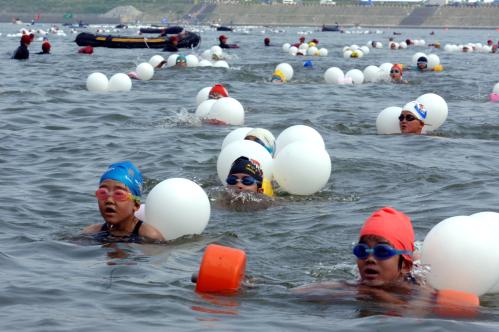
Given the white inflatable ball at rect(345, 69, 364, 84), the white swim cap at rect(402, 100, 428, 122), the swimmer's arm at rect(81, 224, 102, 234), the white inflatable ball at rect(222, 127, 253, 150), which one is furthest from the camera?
the white inflatable ball at rect(345, 69, 364, 84)

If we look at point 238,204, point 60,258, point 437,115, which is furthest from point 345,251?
point 437,115

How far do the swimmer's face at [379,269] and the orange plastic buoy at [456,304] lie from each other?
37 centimetres

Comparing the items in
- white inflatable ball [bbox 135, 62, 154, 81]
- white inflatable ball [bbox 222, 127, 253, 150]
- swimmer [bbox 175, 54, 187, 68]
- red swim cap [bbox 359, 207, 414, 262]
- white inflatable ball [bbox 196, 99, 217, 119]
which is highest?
swimmer [bbox 175, 54, 187, 68]

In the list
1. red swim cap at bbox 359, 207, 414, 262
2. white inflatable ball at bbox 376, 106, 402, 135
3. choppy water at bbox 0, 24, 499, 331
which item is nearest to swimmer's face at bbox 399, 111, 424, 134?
white inflatable ball at bbox 376, 106, 402, 135

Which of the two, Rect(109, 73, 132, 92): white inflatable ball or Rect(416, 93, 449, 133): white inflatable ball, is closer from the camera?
Rect(416, 93, 449, 133): white inflatable ball

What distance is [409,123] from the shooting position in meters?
17.2

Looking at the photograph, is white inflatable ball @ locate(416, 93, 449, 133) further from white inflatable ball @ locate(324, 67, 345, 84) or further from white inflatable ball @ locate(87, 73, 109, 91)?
white inflatable ball @ locate(324, 67, 345, 84)

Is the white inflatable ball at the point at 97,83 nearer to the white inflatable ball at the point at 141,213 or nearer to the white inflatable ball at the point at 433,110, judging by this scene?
the white inflatable ball at the point at 433,110

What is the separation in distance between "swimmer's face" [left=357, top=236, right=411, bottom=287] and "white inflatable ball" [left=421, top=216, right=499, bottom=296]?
0.25 meters

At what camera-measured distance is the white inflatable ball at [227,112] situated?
18.0m

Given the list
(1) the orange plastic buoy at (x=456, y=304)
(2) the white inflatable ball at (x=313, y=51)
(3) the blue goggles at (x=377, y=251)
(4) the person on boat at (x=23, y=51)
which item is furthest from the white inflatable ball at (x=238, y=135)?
(2) the white inflatable ball at (x=313, y=51)

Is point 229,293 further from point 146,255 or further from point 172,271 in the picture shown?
point 146,255

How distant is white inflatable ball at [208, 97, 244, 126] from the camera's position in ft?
59.0

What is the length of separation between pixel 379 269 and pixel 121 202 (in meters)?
3.12
